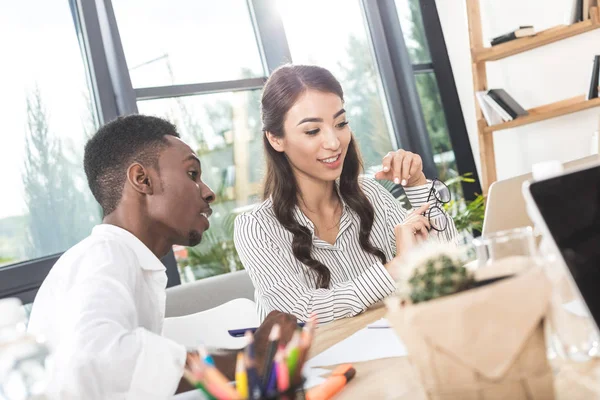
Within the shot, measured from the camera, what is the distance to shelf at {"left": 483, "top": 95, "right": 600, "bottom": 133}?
179 inches

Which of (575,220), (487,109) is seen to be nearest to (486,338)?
(575,220)

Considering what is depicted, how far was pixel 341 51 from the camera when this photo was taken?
16.2 ft

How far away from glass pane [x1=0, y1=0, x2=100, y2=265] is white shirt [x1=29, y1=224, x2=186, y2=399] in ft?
6.14

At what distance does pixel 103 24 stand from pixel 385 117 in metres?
2.26

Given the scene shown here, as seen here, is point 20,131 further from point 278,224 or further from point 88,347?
point 88,347

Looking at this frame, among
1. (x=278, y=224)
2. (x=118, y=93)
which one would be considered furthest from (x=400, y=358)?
(x=118, y=93)

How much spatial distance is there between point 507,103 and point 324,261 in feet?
9.73

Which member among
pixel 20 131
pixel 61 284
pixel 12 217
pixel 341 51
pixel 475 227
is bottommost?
pixel 475 227

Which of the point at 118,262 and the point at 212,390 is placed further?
the point at 118,262

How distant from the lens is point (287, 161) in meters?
2.48

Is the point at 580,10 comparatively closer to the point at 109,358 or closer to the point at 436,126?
the point at 436,126

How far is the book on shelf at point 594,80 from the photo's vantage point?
4.46m

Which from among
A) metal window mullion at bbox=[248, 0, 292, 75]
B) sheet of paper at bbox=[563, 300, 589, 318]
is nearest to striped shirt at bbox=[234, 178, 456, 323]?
sheet of paper at bbox=[563, 300, 589, 318]

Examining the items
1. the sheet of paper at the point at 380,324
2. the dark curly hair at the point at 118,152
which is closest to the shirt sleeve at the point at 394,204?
the sheet of paper at the point at 380,324
